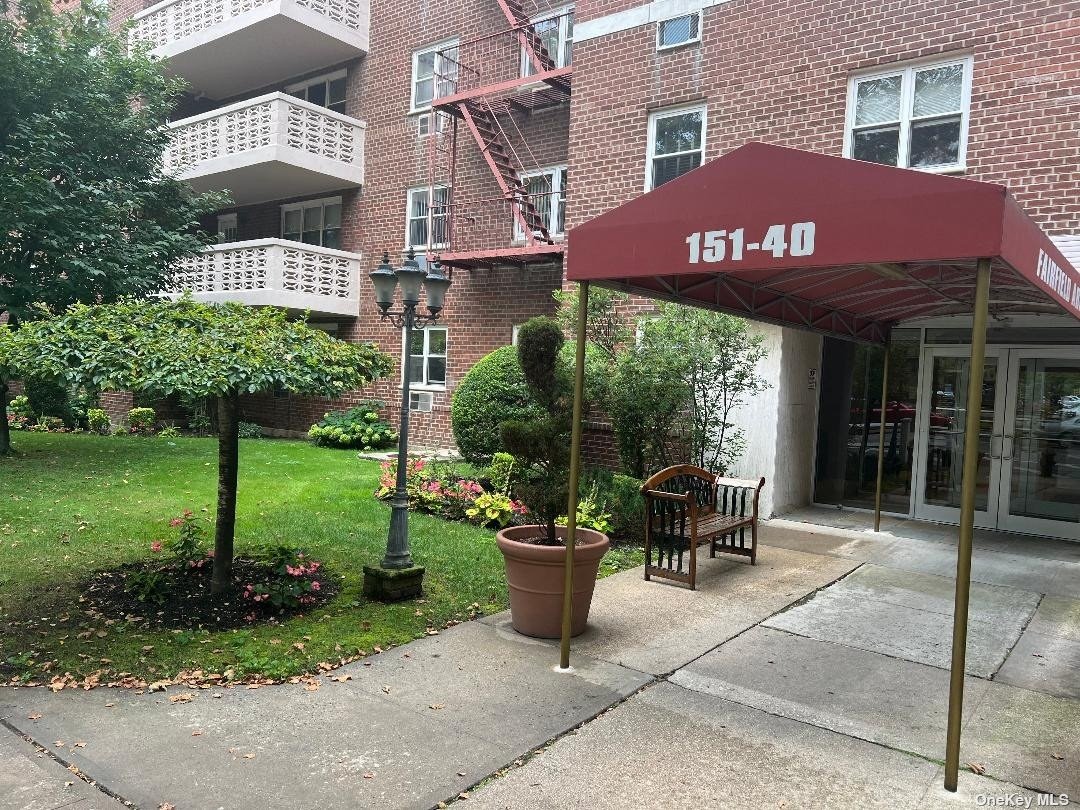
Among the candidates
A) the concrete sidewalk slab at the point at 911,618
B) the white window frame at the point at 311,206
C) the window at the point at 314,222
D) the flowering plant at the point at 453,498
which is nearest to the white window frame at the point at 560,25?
the white window frame at the point at 311,206

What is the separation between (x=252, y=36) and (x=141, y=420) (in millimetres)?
9385

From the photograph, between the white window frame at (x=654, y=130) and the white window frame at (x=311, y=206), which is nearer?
the white window frame at (x=654, y=130)

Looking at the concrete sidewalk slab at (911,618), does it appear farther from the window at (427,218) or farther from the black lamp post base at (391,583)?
the window at (427,218)

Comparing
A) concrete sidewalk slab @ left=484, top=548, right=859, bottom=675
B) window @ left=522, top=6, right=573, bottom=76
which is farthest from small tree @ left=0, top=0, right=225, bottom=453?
concrete sidewalk slab @ left=484, top=548, right=859, bottom=675

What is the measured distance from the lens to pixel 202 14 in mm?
17938

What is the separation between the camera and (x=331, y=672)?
187 inches

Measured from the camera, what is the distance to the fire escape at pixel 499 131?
13859 mm

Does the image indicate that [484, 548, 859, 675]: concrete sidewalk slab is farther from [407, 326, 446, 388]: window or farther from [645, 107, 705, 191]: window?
[407, 326, 446, 388]: window

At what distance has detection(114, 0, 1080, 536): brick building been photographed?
9.13 metres

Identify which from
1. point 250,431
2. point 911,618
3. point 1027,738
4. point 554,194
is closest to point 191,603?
point 1027,738

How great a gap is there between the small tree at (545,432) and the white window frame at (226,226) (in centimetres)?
1377

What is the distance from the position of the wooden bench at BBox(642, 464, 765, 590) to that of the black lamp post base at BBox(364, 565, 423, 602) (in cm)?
214

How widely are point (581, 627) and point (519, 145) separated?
11487 millimetres

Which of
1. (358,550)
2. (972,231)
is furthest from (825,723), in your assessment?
(358,550)
